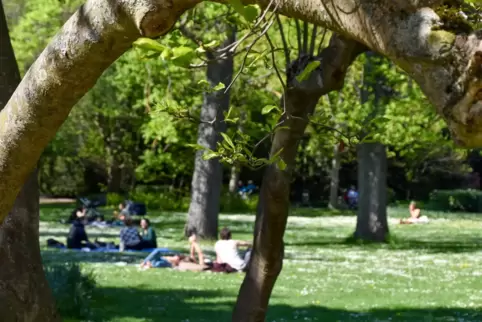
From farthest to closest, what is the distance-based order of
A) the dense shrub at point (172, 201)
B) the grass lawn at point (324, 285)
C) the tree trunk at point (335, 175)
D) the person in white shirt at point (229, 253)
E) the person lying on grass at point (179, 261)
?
the tree trunk at point (335, 175)
the dense shrub at point (172, 201)
the person lying on grass at point (179, 261)
the person in white shirt at point (229, 253)
the grass lawn at point (324, 285)

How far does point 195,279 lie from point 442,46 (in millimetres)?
13936

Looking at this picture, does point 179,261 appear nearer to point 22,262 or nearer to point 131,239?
point 131,239

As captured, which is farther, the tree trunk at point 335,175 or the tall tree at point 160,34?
the tree trunk at point 335,175

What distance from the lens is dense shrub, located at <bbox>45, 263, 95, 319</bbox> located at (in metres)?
11.2

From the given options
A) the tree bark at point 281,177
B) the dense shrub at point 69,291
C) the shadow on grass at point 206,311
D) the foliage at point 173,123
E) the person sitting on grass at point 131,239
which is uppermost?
the foliage at point 173,123

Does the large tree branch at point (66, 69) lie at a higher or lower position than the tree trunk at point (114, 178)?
lower

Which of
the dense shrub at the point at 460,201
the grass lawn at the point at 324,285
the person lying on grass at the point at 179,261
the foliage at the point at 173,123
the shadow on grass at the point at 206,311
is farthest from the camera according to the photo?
the dense shrub at the point at 460,201

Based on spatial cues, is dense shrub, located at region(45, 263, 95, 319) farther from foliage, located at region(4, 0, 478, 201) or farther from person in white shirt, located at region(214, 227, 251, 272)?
foliage, located at region(4, 0, 478, 201)

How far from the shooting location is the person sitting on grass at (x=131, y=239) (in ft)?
67.9

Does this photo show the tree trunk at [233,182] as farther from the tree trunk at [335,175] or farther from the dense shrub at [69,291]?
the dense shrub at [69,291]

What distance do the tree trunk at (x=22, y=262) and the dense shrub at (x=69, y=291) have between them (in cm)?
282

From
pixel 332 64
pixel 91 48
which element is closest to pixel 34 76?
pixel 91 48

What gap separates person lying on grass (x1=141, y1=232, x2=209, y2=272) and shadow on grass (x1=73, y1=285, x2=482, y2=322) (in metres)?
3.73

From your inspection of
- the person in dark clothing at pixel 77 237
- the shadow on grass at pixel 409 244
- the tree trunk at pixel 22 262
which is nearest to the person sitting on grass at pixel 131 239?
the person in dark clothing at pixel 77 237
